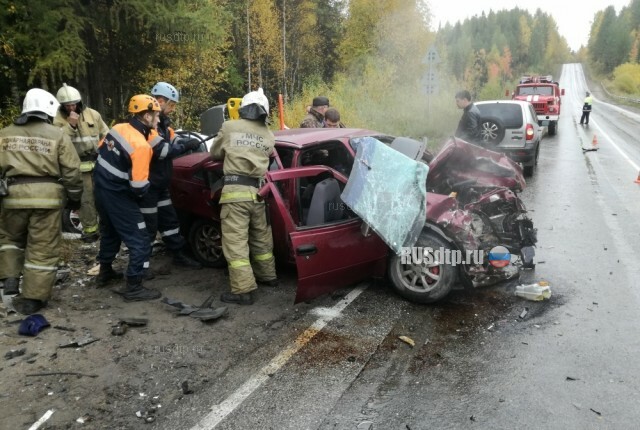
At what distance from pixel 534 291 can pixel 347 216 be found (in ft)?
6.22

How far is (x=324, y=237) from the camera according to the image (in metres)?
3.95

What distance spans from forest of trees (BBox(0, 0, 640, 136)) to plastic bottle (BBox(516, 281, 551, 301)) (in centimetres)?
891

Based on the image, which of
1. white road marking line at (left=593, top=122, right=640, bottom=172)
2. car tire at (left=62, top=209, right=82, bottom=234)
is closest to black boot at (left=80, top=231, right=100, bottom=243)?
car tire at (left=62, top=209, right=82, bottom=234)

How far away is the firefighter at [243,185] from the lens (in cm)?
427

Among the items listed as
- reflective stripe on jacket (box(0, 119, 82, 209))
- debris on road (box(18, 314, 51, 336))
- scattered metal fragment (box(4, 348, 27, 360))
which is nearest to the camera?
Answer: scattered metal fragment (box(4, 348, 27, 360))

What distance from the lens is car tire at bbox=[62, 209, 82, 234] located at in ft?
21.0

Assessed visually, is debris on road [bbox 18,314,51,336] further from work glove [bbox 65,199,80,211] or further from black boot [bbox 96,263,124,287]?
work glove [bbox 65,199,80,211]

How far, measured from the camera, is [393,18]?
29.2 m

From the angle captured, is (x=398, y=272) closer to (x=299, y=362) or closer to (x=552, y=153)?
(x=299, y=362)

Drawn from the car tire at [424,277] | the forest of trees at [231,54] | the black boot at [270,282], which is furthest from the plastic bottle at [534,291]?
the forest of trees at [231,54]

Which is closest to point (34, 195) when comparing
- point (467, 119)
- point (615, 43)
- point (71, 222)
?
point (71, 222)

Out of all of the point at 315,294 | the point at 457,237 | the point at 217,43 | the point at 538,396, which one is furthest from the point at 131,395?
the point at 217,43

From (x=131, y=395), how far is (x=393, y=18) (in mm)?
30167

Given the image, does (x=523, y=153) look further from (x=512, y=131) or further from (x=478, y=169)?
(x=478, y=169)
